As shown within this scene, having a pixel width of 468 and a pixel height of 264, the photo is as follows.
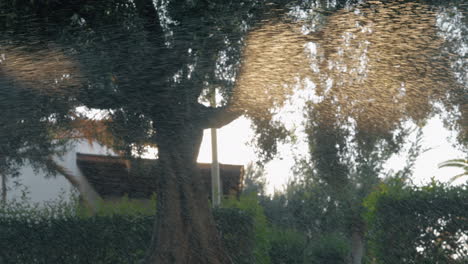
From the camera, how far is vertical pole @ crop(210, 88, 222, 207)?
386 centimetres

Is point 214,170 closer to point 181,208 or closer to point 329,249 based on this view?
point 181,208

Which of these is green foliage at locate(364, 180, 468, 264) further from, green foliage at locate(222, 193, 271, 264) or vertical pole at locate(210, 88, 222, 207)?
vertical pole at locate(210, 88, 222, 207)

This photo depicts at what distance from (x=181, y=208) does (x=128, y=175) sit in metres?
0.74

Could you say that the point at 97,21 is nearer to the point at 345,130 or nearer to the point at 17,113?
the point at 17,113

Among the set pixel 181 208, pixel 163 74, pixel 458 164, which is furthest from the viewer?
pixel 458 164

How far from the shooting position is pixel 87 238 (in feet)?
13.4

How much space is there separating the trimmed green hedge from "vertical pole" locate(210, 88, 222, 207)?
5.0 inches

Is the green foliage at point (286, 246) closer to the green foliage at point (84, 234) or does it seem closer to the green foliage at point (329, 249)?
the green foliage at point (329, 249)

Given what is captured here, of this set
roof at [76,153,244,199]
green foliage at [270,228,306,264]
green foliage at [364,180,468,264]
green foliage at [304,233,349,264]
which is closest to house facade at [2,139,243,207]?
roof at [76,153,244,199]

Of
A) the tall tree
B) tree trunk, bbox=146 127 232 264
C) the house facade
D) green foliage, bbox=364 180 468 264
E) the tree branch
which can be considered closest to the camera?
tree trunk, bbox=146 127 232 264

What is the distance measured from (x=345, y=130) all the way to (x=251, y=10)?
1.13 m

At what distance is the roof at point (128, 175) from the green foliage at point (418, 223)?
3.56ft

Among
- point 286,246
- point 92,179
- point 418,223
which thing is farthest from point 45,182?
point 418,223

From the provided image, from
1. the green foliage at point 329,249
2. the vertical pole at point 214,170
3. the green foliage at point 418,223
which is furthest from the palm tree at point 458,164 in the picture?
the vertical pole at point 214,170
